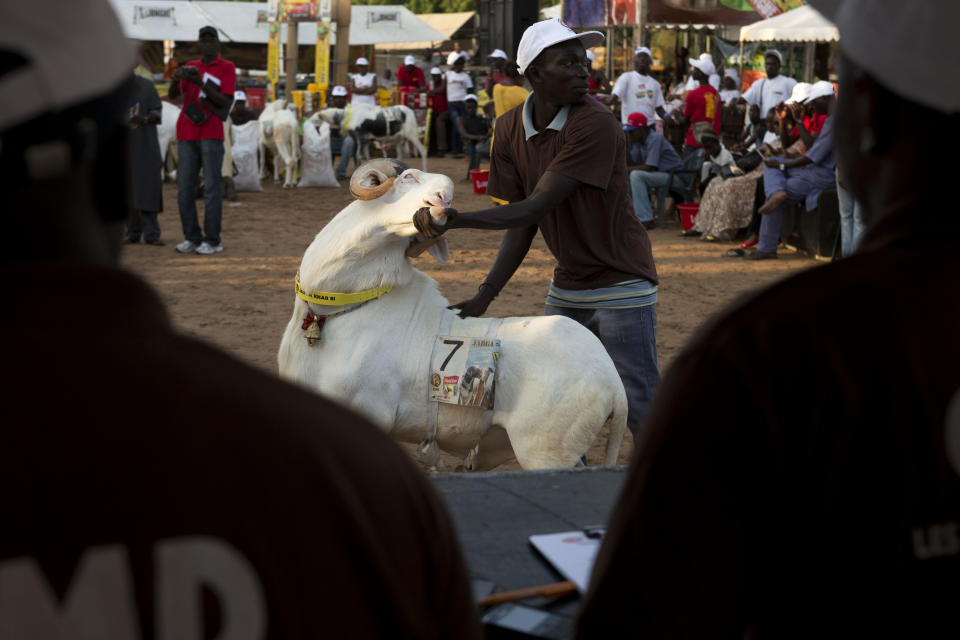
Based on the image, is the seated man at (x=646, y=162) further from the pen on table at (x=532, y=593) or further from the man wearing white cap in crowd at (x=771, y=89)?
the pen on table at (x=532, y=593)

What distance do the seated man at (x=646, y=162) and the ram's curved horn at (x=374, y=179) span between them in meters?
9.50

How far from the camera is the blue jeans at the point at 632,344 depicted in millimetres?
4449

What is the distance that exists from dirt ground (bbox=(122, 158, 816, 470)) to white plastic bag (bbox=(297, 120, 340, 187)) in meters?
2.78

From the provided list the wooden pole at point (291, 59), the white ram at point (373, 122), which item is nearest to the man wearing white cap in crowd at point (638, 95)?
the white ram at point (373, 122)

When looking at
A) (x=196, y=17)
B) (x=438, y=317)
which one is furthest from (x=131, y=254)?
(x=196, y=17)

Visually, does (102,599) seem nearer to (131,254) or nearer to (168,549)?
(168,549)

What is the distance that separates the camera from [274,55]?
966 inches

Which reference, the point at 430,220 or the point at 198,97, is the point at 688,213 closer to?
the point at 198,97

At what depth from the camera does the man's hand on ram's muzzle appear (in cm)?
409

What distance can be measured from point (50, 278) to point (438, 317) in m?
3.49

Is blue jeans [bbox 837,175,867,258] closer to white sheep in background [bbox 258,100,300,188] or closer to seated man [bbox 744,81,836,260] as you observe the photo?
seated man [bbox 744,81,836,260]

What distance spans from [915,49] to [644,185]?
12.6 m

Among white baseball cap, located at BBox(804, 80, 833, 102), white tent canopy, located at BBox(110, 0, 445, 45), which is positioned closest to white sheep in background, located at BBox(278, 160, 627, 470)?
white baseball cap, located at BBox(804, 80, 833, 102)

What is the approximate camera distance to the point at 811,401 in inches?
47.5
